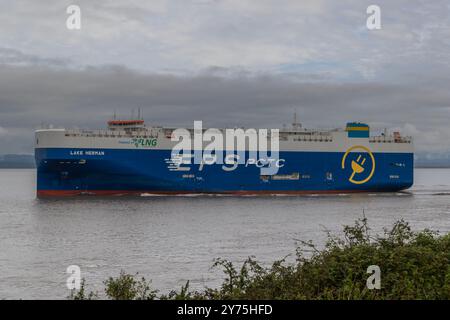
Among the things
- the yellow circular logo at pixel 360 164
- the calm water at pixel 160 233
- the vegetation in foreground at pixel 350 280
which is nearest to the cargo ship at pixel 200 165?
the yellow circular logo at pixel 360 164

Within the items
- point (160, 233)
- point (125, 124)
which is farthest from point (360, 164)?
point (160, 233)

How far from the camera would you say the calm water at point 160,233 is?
21016mm

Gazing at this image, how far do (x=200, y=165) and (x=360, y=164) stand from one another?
20.2 meters

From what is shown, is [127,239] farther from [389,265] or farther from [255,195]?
[255,195]

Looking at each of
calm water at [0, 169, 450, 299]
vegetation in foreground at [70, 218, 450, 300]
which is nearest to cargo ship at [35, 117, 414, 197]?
calm water at [0, 169, 450, 299]

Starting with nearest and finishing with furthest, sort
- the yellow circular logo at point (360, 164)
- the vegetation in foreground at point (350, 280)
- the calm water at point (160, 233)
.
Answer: the vegetation in foreground at point (350, 280) → the calm water at point (160, 233) → the yellow circular logo at point (360, 164)

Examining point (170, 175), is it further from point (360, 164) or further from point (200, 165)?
point (360, 164)

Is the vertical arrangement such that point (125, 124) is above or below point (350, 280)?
above

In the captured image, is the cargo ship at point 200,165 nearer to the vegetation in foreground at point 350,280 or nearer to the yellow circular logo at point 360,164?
the yellow circular logo at point 360,164

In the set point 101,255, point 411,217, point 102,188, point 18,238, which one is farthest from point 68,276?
point 102,188

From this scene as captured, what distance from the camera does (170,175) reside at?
5678cm

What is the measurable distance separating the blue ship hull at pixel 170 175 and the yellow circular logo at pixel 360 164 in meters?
0.29

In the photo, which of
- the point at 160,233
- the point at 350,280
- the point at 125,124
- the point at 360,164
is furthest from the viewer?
the point at 360,164

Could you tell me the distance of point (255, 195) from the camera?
5972 centimetres
